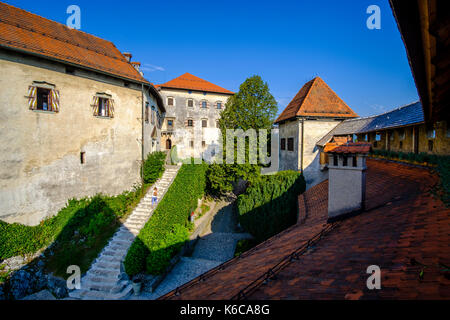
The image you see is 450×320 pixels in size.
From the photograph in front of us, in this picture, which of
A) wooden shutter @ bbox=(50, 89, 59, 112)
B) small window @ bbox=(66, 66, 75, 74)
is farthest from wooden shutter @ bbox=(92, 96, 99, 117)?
wooden shutter @ bbox=(50, 89, 59, 112)

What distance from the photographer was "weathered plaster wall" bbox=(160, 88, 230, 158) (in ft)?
106

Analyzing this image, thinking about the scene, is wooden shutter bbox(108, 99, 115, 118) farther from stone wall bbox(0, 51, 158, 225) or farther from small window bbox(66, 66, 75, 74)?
small window bbox(66, 66, 75, 74)

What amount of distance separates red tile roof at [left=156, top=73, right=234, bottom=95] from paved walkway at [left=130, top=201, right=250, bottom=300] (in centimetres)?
1917

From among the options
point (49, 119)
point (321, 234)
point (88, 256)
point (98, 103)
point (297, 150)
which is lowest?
point (88, 256)

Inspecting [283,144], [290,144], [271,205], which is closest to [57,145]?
[271,205]

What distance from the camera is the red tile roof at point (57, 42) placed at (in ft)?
36.4

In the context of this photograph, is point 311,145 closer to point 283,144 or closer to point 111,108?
point 283,144

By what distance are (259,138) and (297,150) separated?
3.27 metres

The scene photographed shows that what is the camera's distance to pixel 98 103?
14.3 metres

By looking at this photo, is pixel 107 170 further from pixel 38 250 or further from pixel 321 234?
pixel 321 234

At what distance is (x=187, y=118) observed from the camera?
3281 cm

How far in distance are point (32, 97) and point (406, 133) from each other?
18.4m

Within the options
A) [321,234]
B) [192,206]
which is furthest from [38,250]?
[321,234]

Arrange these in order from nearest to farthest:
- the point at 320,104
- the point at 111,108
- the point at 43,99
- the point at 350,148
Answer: the point at 350,148 → the point at 43,99 → the point at 111,108 → the point at 320,104
